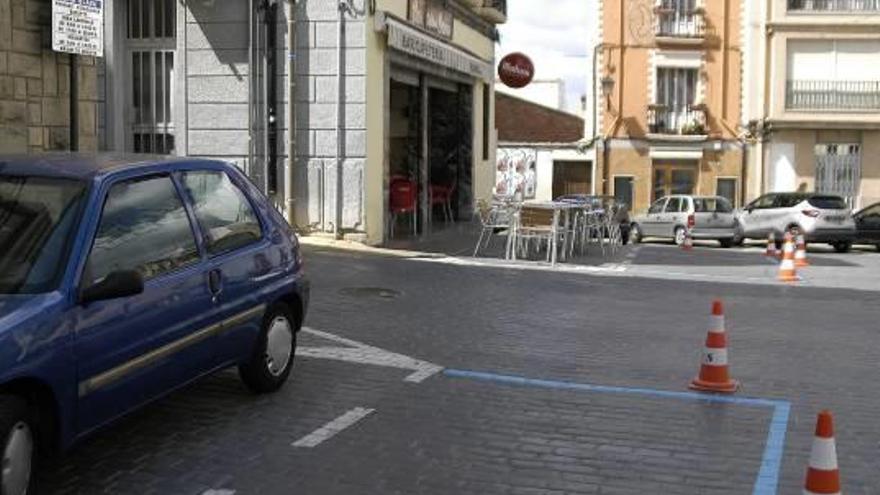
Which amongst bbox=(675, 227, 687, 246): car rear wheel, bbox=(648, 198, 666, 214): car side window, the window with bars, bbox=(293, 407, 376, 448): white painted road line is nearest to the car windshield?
bbox=(293, 407, 376, 448): white painted road line

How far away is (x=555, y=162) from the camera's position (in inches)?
1598

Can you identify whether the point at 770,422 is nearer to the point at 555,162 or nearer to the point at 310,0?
the point at 310,0

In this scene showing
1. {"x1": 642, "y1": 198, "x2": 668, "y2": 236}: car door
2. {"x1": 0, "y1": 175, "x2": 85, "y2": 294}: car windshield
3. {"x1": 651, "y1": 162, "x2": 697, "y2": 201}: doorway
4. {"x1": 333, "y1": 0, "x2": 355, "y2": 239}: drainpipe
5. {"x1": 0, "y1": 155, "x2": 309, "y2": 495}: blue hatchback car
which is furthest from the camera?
{"x1": 651, "y1": 162, "x2": 697, "y2": 201}: doorway

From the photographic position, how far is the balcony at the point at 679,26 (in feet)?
125

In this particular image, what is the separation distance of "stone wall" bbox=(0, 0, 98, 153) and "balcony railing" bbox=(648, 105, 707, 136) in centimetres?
2958

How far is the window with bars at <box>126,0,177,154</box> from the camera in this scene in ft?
56.2

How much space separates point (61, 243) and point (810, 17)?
35663mm

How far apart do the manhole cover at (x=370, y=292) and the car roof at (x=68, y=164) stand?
585 cm

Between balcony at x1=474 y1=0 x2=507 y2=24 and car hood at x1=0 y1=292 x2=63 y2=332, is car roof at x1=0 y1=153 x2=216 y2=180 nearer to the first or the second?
car hood at x1=0 y1=292 x2=63 y2=332

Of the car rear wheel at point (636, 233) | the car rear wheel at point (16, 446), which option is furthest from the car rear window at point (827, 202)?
the car rear wheel at point (16, 446)

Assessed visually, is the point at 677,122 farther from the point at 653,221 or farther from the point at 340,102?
the point at 340,102

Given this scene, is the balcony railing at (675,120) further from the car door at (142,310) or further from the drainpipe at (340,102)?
the car door at (142,310)

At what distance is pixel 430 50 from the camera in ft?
62.0

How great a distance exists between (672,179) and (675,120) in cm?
219
